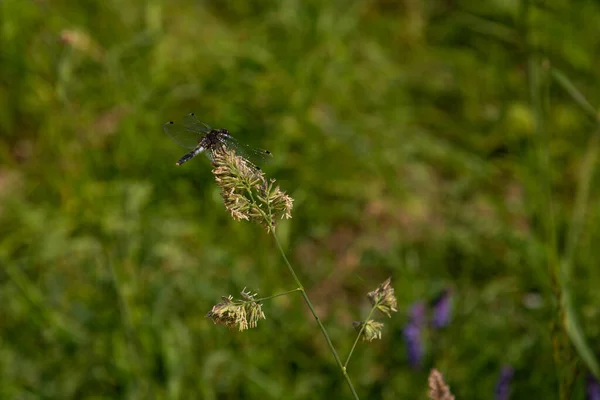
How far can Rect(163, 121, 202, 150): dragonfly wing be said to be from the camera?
1.58m

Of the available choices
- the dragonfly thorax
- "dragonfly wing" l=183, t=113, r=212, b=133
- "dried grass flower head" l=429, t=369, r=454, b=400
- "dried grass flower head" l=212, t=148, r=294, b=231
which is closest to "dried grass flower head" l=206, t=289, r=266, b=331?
"dried grass flower head" l=212, t=148, r=294, b=231

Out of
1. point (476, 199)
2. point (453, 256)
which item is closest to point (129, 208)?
point (453, 256)

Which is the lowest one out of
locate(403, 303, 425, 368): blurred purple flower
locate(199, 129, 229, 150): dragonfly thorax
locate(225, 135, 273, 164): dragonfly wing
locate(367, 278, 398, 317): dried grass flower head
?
locate(367, 278, 398, 317): dried grass flower head

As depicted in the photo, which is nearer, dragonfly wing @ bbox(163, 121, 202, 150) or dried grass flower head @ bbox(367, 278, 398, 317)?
dried grass flower head @ bbox(367, 278, 398, 317)

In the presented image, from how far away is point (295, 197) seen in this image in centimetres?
296

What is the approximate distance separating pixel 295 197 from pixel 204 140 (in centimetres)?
147

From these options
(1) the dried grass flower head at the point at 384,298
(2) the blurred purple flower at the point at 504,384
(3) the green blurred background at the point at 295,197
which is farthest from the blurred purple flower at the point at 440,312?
(1) the dried grass flower head at the point at 384,298

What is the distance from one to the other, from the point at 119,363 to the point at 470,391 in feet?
4.02

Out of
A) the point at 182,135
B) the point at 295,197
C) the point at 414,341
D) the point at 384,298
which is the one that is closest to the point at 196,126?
the point at 182,135

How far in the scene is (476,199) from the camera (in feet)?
11.8

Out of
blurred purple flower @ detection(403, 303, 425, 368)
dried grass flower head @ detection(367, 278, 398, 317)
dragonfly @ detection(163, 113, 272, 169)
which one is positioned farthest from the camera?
blurred purple flower @ detection(403, 303, 425, 368)

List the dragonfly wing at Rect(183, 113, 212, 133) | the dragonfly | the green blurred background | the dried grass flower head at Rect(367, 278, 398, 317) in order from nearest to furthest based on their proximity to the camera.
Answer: the dried grass flower head at Rect(367, 278, 398, 317)
the dragonfly
the dragonfly wing at Rect(183, 113, 212, 133)
the green blurred background

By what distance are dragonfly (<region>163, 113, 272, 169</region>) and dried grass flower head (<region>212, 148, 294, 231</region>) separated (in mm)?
259

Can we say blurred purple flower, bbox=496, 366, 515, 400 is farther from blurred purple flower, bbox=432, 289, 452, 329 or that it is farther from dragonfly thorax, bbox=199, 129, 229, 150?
dragonfly thorax, bbox=199, 129, 229, 150
